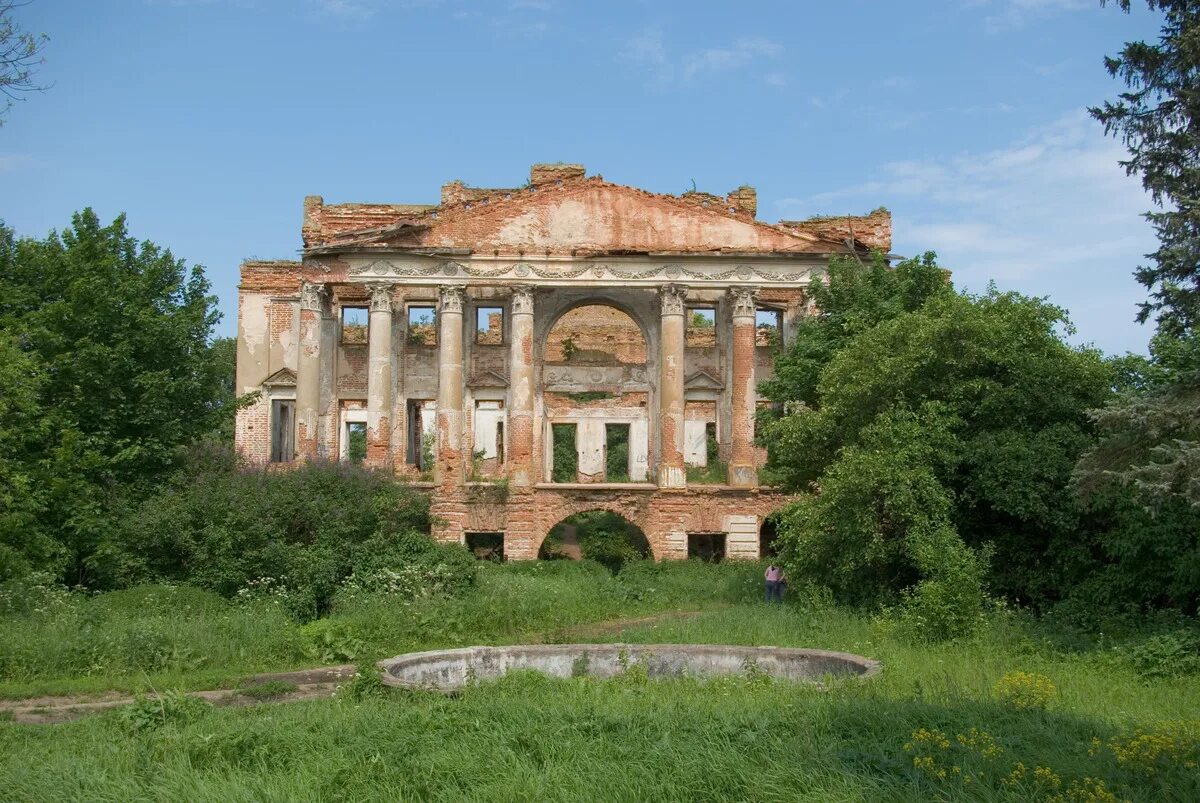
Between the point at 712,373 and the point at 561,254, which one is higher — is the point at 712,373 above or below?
below

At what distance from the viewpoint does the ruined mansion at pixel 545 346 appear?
84.6 feet

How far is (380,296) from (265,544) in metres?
8.61

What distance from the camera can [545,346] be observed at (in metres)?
29.3

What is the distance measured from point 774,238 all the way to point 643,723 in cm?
2029

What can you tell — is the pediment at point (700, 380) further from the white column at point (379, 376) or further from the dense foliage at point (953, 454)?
the dense foliage at point (953, 454)

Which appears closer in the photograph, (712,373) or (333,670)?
(333,670)

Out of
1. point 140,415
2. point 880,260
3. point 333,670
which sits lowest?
point 333,670

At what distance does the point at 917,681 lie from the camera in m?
9.19

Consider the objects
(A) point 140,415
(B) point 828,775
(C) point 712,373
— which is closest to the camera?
(B) point 828,775

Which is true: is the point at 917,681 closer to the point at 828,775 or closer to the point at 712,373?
the point at 828,775

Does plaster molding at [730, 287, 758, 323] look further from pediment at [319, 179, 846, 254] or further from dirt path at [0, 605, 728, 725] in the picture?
dirt path at [0, 605, 728, 725]

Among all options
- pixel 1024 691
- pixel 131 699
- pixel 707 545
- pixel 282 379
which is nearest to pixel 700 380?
pixel 707 545

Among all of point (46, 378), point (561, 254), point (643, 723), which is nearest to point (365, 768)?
point (643, 723)

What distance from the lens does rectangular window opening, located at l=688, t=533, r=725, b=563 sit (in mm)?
26781
